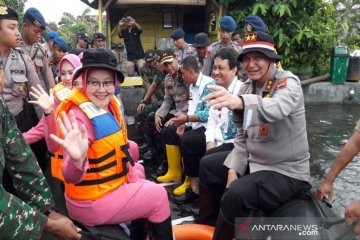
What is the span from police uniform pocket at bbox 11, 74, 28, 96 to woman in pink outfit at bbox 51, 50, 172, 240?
4.43 feet

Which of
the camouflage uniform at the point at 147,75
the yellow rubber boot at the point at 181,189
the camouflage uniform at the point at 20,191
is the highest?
the camouflage uniform at the point at 147,75

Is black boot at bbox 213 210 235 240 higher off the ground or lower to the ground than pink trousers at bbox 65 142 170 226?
lower

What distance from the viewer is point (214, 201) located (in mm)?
3154

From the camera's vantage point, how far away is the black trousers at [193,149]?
3922 millimetres

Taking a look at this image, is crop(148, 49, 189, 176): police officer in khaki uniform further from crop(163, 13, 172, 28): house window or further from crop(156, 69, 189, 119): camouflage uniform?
crop(163, 13, 172, 28): house window

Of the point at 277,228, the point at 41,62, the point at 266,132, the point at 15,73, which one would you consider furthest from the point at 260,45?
the point at 41,62

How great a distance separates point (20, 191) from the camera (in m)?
1.85

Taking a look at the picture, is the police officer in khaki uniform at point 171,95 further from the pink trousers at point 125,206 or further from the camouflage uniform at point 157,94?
the pink trousers at point 125,206

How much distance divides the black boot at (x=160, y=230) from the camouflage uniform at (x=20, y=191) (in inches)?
29.7

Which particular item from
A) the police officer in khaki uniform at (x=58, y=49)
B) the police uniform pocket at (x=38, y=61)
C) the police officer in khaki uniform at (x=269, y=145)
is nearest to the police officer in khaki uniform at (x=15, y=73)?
the police uniform pocket at (x=38, y=61)

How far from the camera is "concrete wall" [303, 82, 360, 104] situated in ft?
32.0

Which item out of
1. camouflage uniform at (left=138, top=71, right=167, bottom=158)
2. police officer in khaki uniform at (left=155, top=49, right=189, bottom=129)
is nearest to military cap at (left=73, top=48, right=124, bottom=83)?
police officer in khaki uniform at (left=155, top=49, right=189, bottom=129)

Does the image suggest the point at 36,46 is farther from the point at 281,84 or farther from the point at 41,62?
the point at 281,84

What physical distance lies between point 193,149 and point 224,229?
1.57 meters
